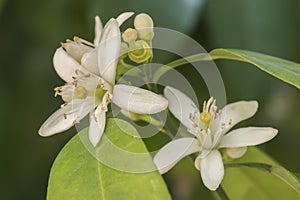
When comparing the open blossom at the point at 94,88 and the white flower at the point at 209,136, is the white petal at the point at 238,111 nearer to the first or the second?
the white flower at the point at 209,136

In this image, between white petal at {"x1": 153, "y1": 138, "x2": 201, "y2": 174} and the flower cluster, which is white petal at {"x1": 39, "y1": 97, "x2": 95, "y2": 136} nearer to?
the flower cluster

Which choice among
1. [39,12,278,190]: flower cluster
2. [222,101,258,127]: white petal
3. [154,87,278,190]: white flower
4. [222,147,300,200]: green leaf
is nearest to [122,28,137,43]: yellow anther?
[39,12,278,190]: flower cluster

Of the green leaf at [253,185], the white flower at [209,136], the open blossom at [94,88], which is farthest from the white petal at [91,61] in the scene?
the green leaf at [253,185]

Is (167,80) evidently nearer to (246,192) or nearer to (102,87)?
(102,87)

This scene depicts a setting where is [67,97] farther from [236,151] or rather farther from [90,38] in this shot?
[90,38]

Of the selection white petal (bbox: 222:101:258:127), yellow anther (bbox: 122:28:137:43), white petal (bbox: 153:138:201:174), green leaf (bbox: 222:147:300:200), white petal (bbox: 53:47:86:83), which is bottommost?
green leaf (bbox: 222:147:300:200)

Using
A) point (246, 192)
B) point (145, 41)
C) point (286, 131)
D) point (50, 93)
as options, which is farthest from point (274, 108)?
point (145, 41)
